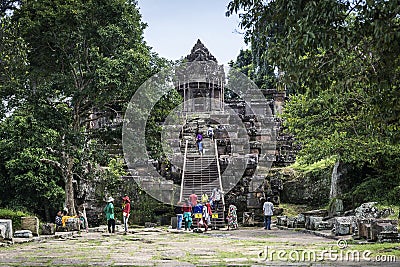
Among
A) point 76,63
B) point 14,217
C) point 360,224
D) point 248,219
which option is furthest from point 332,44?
point 248,219

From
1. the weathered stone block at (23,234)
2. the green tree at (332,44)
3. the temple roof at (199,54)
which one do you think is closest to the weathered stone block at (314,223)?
the green tree at (332,44)

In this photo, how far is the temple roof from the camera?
41531 mm

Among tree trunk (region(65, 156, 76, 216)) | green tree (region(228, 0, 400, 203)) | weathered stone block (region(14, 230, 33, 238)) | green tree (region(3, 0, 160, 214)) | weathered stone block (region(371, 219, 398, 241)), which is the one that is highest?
green tree (region(3, 0, 160, 214))

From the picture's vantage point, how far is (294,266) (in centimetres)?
774

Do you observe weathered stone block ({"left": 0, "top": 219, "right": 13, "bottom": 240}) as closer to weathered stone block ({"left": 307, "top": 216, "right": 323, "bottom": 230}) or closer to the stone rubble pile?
the stone rubble pile

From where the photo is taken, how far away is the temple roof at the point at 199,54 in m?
41.5

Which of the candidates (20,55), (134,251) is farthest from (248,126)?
(134,251)

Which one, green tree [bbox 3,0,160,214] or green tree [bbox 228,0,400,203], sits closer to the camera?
green tree [bbox 228,0,400,203]

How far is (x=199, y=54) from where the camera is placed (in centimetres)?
4172

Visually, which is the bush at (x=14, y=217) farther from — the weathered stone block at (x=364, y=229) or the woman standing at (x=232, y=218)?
the weathered stone block at (x=364, y=229)

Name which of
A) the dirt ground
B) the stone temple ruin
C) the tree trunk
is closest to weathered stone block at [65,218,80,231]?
the tree trunk

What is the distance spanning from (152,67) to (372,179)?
8898 mm

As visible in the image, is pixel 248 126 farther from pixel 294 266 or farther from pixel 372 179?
pixel 294 266

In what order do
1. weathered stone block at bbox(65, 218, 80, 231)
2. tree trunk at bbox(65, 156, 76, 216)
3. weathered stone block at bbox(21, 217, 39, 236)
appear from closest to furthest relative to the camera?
weathered stone block at bbox(21, 217, 39, 236)
weathered stone block at bbox(65, 218, 80, 231)
tree trunk at bbox(65, 156, 76, 216)
